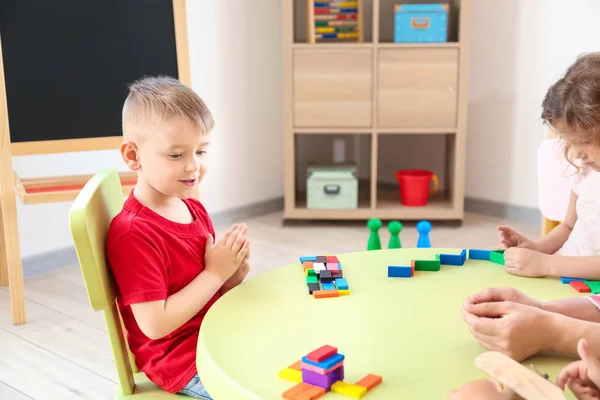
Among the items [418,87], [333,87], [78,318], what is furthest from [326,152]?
[78,318]

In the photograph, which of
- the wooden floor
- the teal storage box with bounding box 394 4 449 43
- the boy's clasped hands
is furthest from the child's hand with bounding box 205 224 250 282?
the teal storage box with bounding box 394 4 449 43

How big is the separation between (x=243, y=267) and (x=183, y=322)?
7.9 inches

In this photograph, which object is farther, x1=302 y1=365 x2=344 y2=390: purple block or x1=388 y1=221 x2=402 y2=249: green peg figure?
x1=388 y1=221 x2=402 y2=249: green peg figure

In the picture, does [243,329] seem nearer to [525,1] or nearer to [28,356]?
[28,356]

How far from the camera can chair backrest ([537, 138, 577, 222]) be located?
2.12 m

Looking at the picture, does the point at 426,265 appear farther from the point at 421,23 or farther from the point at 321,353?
the point at 421,23

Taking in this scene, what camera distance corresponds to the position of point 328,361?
87 cm

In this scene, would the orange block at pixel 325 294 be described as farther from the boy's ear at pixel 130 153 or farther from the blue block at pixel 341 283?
the boy's ear at pixel 130 153

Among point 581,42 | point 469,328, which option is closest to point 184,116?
point 469,328

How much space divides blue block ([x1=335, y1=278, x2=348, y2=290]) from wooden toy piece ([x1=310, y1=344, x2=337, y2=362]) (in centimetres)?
29

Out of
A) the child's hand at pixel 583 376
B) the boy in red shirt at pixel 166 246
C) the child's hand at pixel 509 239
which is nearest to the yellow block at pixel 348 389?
the child's hand at pixel 583 376

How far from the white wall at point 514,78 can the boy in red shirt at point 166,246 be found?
2.57m

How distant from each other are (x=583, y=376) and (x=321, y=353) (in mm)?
313

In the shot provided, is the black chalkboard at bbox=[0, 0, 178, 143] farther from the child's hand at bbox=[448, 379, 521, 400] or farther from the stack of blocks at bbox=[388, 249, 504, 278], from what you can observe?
the child's hand at bbox=[448, 379, 521, 400]
